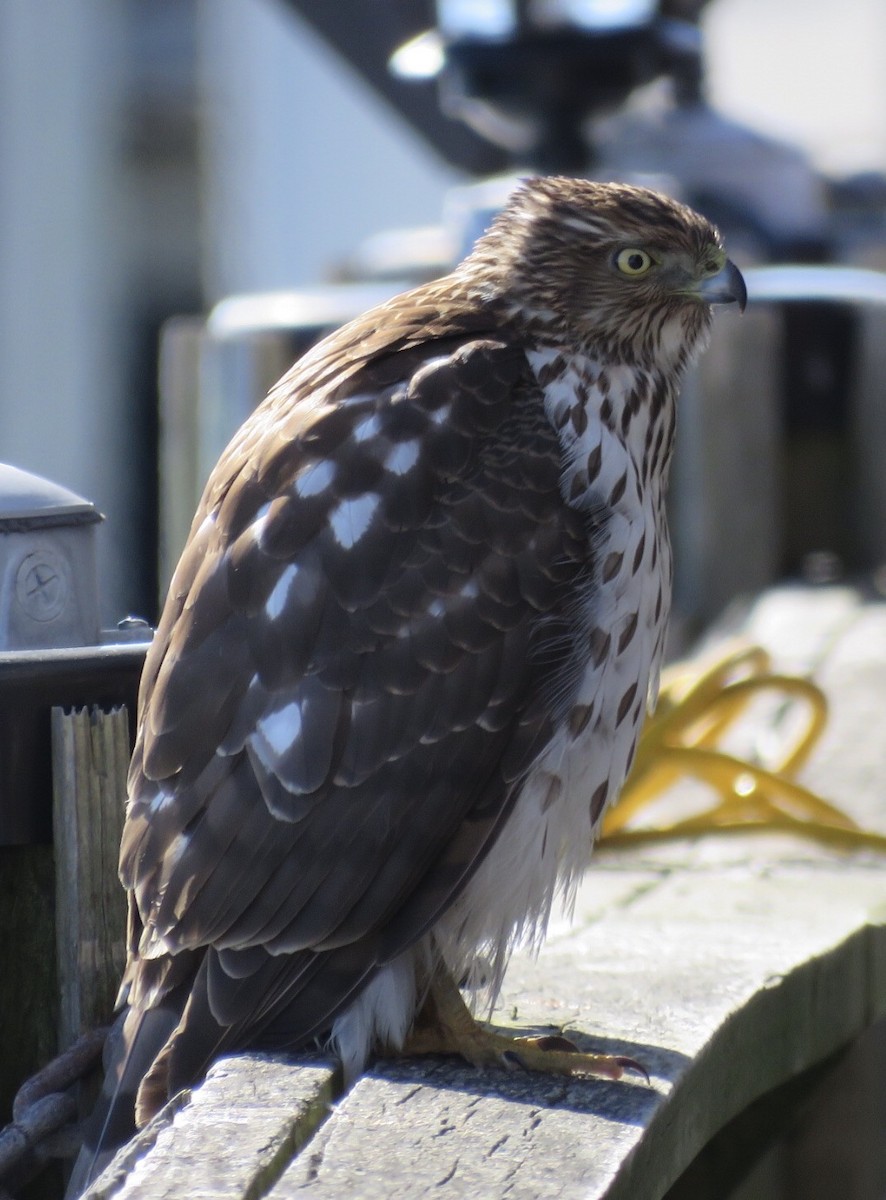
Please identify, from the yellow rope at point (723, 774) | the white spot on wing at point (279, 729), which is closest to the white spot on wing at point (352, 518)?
the white spot on wing at point (279, 729)

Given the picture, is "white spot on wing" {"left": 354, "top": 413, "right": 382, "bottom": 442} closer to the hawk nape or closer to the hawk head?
the hawk nape

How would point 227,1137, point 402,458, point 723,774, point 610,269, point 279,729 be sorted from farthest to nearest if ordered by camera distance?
1. point 723,774
2. point 610,269
3. point 402,458
4. point 279,729
5. point 227,1137

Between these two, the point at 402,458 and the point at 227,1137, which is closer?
the point at 227,1137

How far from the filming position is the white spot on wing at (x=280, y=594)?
2.31 metres

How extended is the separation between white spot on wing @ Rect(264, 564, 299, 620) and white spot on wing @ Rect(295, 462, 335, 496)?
0.11 metres

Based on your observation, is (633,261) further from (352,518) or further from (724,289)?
(352,518)

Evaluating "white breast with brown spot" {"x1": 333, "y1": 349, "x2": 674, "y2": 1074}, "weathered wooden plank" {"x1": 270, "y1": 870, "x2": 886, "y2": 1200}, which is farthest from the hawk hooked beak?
"weathered wooden plank" {"x1": 270, "y1": 870, "x2": 886, "y2": 1200}

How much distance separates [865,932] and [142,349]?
13737mm

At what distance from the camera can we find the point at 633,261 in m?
2.80

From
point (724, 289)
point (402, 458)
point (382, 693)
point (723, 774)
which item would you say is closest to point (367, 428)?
point (402, 458)

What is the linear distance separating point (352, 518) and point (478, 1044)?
26.6 inches

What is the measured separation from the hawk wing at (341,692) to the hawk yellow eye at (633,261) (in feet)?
1.29

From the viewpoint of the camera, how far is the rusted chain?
2.29m

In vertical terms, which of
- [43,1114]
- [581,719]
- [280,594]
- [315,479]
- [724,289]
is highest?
[724,289]
